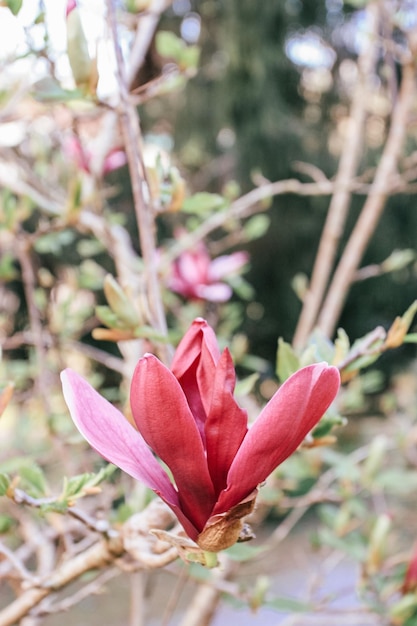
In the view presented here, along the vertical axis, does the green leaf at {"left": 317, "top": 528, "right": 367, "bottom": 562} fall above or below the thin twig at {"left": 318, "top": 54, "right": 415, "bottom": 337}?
below

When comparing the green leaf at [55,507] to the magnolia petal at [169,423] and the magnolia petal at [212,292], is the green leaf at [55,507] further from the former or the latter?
the magnolia petal at [212,292]

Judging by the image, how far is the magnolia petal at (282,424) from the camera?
26cm

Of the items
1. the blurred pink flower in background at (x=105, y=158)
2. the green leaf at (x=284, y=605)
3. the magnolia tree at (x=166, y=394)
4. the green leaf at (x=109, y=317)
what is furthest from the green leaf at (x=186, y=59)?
the green leaf at (x=284, y=605)

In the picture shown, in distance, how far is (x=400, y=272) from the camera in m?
3.46

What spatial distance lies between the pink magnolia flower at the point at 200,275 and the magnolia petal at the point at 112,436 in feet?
2.05

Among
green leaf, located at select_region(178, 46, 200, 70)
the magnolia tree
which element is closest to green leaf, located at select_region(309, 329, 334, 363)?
the magnolia tree

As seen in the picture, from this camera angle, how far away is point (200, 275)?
94 cm

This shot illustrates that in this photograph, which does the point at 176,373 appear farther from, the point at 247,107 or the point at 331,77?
the point at 331,77

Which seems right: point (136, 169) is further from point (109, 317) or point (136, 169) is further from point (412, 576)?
point (412, 576)

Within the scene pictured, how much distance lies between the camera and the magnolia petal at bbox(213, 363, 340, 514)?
255 mm

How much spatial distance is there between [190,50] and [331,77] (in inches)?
127

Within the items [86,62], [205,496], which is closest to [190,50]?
[86,62]

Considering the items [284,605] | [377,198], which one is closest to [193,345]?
[284,605]

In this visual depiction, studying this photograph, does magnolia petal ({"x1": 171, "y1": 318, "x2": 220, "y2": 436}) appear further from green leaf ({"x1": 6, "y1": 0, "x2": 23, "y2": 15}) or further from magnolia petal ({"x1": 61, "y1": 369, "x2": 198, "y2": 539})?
green leaf ({"x1": 6, "y1": 0, "x2": 23, "y2": 15})
